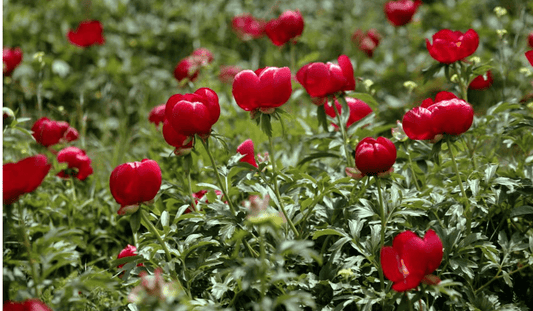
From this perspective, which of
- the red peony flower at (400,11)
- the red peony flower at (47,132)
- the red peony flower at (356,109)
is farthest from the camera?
the red peony flower at (400,11)

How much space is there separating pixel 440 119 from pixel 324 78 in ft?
1.18

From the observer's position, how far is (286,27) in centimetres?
238

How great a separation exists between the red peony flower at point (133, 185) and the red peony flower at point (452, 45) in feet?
3.05

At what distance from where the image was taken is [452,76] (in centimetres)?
192

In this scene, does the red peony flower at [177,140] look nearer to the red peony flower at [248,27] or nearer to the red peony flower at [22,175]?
the red peony flower at [22,175]

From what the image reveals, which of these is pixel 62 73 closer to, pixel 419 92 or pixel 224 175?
pixel 419 92

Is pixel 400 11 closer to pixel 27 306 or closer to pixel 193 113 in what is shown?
pixel 193 113

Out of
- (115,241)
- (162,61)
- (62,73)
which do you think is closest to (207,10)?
(162,61)

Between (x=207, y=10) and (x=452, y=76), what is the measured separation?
10.3 ft

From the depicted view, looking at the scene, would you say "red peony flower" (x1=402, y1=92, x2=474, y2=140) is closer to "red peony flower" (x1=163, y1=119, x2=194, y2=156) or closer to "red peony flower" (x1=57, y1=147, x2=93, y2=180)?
"red peony flower" (x1=163, y1=119, x2=194, y2=156)

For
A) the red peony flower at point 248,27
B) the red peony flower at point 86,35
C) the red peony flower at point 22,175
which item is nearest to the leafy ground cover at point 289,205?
the red peony flower at point 22,175

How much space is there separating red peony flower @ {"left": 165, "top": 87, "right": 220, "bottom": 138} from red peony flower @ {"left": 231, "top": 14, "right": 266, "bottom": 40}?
2.44m

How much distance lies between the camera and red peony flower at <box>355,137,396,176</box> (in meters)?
1.28

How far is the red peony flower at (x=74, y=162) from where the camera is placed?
2.08 m
